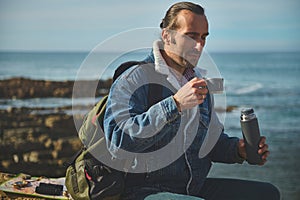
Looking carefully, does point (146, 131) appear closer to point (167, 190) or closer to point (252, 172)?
point (167, 190)

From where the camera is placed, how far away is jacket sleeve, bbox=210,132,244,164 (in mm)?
2429

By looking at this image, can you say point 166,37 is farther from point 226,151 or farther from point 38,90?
point 38,90

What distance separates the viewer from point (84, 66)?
2.38 meters

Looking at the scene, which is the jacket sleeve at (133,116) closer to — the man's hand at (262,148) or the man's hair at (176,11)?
the man's hair at (176,11)

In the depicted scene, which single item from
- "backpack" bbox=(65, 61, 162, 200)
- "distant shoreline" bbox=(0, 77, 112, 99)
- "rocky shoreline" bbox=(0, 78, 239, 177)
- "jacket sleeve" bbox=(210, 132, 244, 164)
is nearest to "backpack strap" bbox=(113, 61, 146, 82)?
"backpack" bbox=(65, 61, 162, 200)

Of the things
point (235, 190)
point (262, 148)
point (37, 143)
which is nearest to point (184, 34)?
point (262, 148)

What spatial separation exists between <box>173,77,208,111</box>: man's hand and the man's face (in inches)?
11.8

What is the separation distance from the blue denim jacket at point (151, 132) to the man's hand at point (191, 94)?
0.03m

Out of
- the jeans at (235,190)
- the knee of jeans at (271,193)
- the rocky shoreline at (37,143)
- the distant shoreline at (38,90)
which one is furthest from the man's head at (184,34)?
the distant shoreline at (38,90)

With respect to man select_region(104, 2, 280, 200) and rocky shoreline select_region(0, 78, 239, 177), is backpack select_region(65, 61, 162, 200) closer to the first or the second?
man select_region(104, 2, 280, 200)

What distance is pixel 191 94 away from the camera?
6.30 ft

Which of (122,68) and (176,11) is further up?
(176,11)

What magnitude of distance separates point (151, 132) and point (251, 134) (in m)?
0.48

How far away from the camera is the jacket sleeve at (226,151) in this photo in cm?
243
